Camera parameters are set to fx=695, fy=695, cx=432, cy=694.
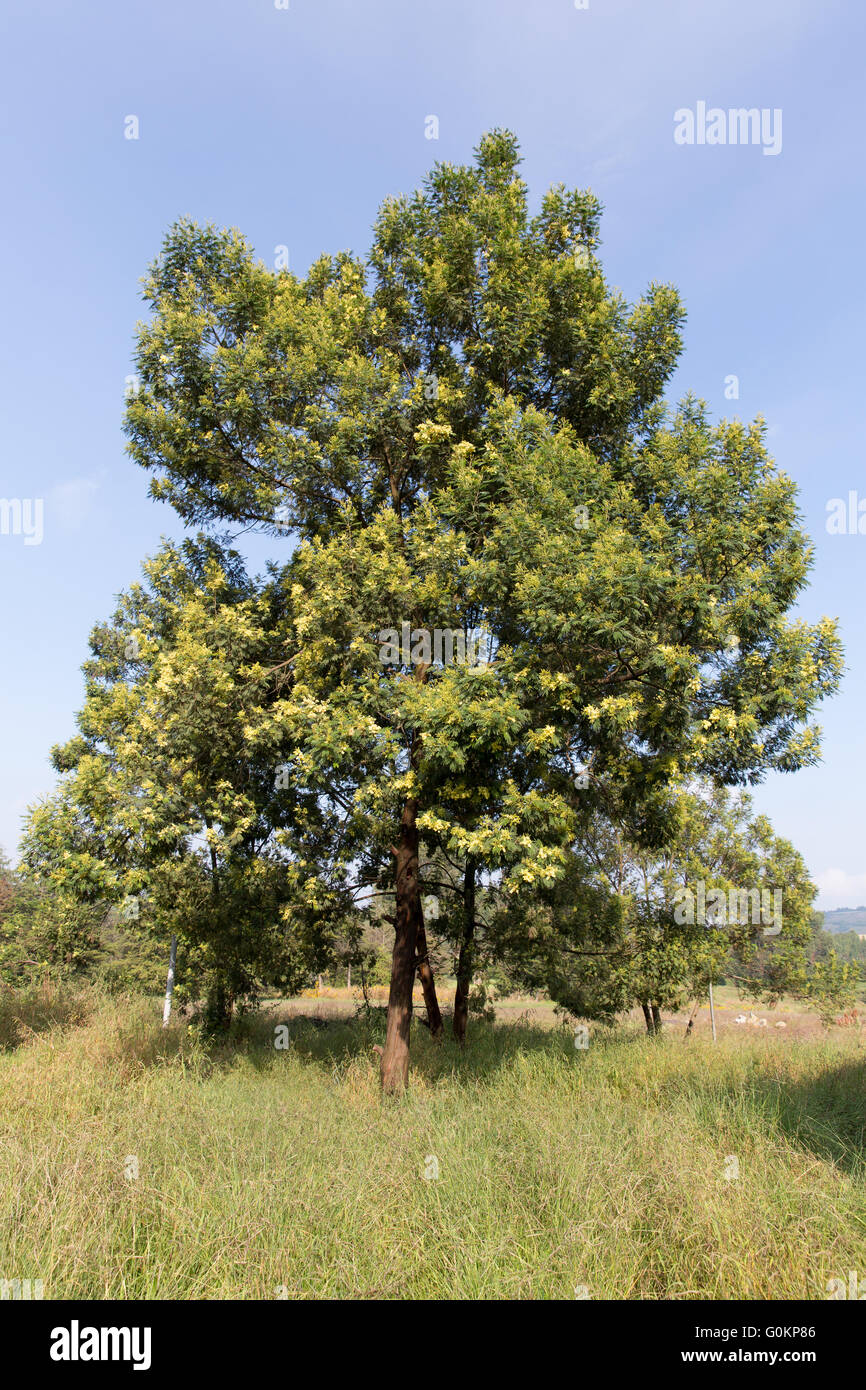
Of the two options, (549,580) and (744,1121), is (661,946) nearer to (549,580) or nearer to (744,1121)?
(744,1121)

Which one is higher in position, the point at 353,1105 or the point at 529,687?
the point at 529,687

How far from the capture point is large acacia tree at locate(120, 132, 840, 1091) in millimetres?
8047

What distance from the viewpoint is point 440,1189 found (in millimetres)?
5699

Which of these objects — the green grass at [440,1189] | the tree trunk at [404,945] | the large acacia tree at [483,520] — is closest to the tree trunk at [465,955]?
the tree trunk at [404,945]

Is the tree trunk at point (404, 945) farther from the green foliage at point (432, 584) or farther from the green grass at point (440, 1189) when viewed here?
the green grass at point (440, 1189)

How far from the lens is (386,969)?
91.3 ft

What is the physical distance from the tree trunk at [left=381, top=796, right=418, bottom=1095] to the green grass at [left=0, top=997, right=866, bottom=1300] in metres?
1.17

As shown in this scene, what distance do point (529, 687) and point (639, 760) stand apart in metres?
2.04

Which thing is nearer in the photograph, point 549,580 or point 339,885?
point 549,580

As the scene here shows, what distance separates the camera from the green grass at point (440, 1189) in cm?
450

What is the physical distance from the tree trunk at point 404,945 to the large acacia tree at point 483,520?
0.05 m
